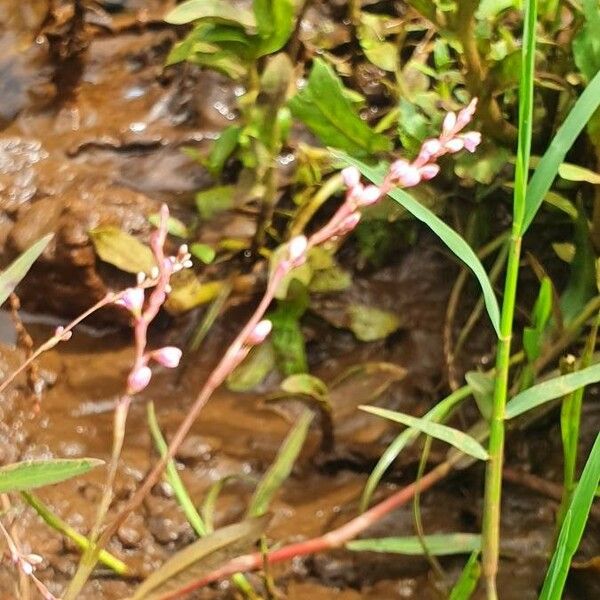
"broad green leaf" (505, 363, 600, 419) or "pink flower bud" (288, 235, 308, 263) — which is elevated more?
"pink flower bud" (288, 235, 308, 263)

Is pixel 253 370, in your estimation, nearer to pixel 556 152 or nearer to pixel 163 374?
pixel 163 374

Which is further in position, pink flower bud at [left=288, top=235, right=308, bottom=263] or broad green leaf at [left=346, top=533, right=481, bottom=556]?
broad green leaf at [left=346, top=533, right=481, bottom=556]

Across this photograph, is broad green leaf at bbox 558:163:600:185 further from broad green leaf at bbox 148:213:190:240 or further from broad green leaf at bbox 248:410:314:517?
broad green leaf at bbox 148:213:190:240

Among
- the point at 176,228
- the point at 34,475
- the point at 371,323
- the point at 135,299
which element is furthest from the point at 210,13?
the point at 34,475

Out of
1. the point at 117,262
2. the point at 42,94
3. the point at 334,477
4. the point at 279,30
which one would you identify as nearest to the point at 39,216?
the point at 117,262

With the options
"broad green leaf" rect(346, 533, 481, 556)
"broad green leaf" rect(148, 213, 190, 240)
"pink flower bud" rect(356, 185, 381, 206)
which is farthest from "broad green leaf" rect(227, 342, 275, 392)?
"pink flower bud" rect(356, 185, 381, 206)

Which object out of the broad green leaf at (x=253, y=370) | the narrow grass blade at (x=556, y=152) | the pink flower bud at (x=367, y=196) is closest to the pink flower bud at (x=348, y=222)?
the pink flower bud at (x=367, y=196)

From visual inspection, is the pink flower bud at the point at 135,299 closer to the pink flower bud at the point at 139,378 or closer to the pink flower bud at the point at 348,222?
the pink flower bud at the point at 139,378
